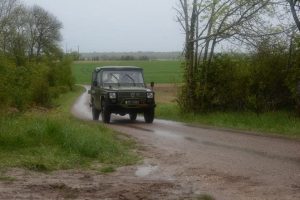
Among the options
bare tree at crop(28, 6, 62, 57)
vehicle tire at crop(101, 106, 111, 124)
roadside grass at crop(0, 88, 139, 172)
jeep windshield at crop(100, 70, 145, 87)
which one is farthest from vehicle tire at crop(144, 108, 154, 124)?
bare tree at crop(28, 6, 62, 57)

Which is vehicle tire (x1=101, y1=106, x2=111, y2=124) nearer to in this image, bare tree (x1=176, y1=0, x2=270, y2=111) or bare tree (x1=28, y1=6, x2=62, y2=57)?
bare tree (x1=176, y1=0, x2=270, y2=111)

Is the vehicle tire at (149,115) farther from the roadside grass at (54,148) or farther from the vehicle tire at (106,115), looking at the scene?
the roadside grass at (54,148)

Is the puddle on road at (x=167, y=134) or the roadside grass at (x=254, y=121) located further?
the roadside grass at (x=254, y=121)

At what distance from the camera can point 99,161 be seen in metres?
10.9

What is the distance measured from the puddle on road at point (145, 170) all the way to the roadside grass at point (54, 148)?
46 centimetres

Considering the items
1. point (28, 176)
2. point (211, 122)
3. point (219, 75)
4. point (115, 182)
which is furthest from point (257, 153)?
point (219, 75)

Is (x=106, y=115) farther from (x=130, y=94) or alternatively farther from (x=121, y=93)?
(x=130, y=94)

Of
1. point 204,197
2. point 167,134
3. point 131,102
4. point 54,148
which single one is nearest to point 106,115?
point 131,102

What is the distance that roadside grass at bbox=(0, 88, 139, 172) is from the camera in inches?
404

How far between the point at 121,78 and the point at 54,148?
1057 cm

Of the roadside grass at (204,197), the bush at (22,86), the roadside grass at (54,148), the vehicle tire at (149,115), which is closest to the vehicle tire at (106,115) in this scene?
the vehicle tire at (149,115)

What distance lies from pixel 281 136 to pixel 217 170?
5991mm

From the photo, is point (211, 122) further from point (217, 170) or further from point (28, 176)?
point (28, 176)

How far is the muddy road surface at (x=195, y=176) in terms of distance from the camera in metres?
7.96
